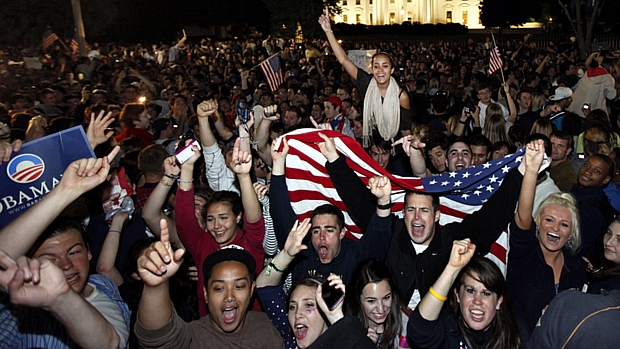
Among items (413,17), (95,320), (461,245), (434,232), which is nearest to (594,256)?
(434,232)

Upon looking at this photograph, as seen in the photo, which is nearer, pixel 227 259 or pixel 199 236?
pixel 227 259

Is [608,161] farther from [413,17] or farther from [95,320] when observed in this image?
[413,17]

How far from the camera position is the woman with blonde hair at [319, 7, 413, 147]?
6645mm

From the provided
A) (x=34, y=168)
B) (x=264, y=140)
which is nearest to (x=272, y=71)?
(x=264, y=140)

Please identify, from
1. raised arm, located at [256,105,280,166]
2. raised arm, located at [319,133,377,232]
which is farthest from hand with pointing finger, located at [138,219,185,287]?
raised arm, located at [256,105,280,166]

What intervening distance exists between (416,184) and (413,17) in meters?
113

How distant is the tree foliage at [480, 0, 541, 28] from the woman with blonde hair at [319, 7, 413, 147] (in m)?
51.5

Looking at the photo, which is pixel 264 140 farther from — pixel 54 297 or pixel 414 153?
pixel 54 297

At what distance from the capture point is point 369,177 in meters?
5.20

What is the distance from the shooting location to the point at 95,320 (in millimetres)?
2625

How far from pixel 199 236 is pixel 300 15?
3480 cm

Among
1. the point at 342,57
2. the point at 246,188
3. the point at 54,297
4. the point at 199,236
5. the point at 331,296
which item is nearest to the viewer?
the point at 54,297

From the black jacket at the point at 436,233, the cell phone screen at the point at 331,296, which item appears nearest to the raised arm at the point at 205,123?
the black jacket at the point at 436,233

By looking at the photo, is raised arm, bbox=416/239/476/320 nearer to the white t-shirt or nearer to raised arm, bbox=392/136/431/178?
the white t-shirt
